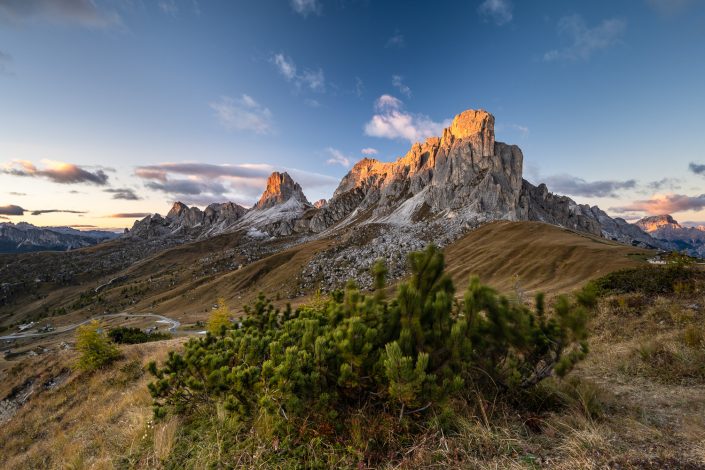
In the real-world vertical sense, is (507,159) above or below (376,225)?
above

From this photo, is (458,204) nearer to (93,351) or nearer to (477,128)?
(477,128)

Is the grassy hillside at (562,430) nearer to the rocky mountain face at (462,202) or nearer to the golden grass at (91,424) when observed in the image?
the golden grass at (91,424)

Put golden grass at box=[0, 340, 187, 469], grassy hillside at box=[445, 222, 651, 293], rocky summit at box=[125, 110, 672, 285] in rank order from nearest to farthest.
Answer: golden grass at box=[0, 340, 187, 469]
grassy hillside at box=[445, 222, 651, 293]
rocky summit at box=[125, 110, 672, 285]

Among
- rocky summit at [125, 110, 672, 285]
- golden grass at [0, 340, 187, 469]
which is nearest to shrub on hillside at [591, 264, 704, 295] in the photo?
golden grass at [0, 340, 187, 469]

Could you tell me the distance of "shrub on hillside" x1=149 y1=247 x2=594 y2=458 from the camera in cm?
538

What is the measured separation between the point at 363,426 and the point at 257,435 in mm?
1883

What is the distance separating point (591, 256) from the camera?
5806cm

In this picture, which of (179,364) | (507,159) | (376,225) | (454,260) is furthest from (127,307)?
(507,159)

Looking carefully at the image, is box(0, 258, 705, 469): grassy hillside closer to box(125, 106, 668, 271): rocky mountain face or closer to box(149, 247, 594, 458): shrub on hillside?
box(149, 247, 594, 458): shrub on hillside

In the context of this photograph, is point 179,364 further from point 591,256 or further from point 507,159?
point 507,159

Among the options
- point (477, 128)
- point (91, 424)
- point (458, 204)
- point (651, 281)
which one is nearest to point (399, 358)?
point (91, 424)

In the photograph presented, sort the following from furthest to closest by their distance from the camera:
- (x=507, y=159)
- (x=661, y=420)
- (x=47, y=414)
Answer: (x=507, y=159)
(x=47, y=414)
(x=661, y=420)

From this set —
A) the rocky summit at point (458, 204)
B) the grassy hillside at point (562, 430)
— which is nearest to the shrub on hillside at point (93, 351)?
the grassy hillside at point (562, 430)

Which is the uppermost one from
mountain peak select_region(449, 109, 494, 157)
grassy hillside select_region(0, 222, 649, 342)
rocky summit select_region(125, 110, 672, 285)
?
mountain peak select_region(449, 109, 494, 157)
